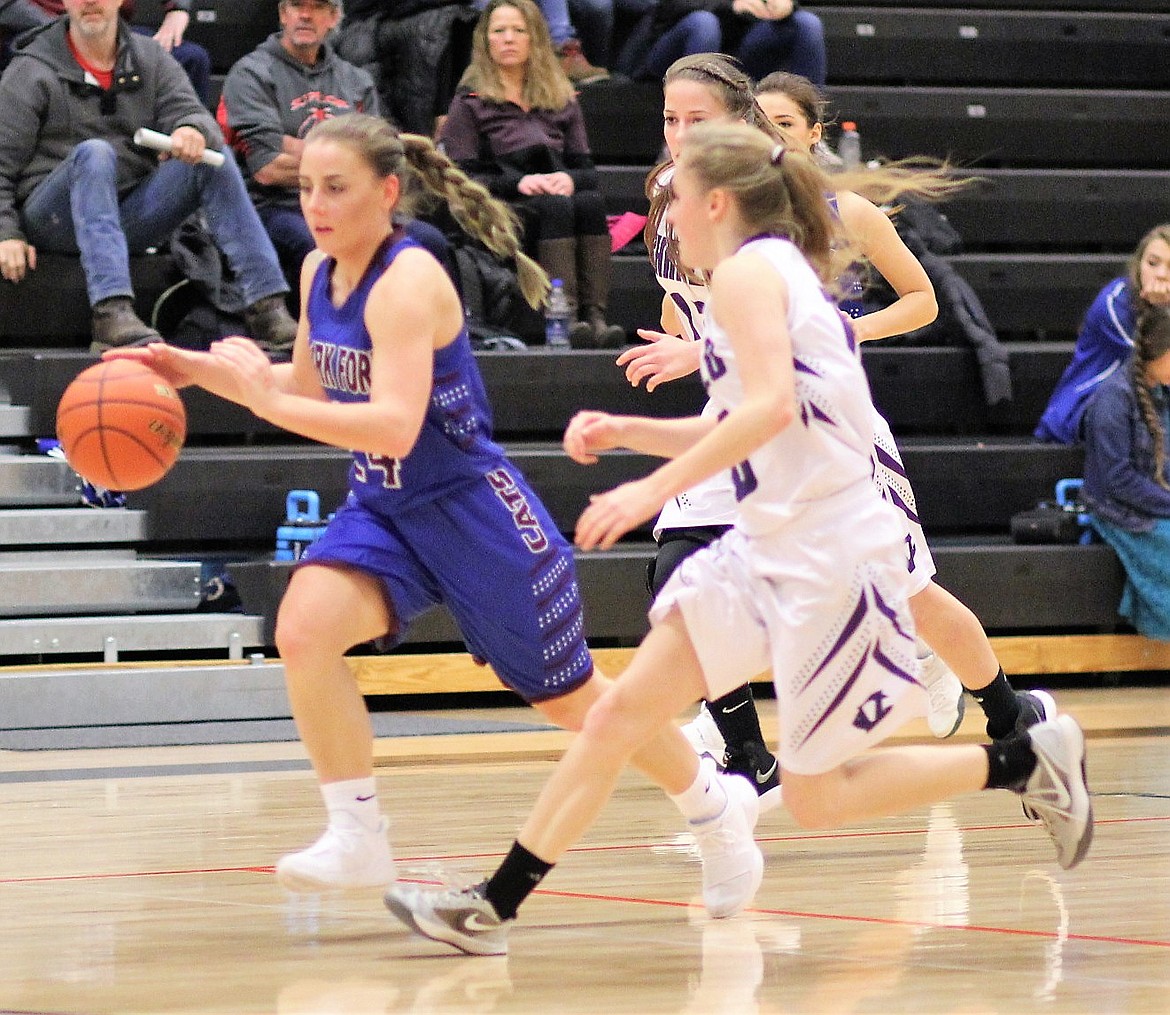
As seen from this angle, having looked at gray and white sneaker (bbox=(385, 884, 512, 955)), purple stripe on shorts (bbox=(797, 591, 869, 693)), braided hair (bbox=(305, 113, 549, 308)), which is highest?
braided hair (bbox=(305, 113, 549, 308))

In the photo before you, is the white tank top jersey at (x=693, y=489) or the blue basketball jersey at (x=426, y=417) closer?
the blue basketball jersey at (x=426, y=417)

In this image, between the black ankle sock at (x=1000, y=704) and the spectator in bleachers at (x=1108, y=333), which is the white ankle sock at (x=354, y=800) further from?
the spectator in bleachers at (x=1108, y=333)

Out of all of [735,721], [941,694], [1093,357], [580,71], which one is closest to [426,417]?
[735,721]

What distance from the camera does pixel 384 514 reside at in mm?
3262

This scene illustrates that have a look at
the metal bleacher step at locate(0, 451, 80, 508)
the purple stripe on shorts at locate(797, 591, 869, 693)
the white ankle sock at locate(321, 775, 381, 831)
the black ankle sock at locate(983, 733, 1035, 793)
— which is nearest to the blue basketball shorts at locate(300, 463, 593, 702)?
the white ankle sock at locate(321, 775, 381, 831)

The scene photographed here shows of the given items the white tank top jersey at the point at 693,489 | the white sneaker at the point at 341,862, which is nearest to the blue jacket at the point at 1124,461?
the white tank top jersey at the point at 693,489

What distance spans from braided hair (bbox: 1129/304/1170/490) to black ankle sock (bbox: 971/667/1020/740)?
131 inches

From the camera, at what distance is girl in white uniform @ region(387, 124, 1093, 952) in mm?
2896

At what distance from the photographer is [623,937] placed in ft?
10.3

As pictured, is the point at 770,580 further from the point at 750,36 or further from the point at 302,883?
the point at 750,36

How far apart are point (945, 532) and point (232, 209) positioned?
3107 millimetres

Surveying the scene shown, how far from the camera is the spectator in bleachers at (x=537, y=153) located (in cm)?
748

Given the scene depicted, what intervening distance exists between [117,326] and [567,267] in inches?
69.8

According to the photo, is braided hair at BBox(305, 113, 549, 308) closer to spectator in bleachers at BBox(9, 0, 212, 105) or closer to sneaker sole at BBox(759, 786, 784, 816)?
sneaker sole at BBox(759, 786, 784, 816)
